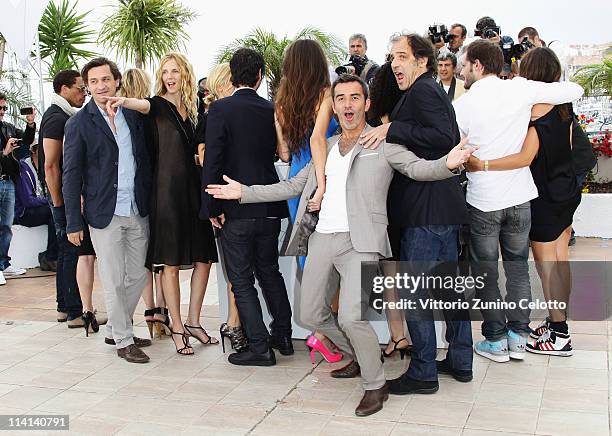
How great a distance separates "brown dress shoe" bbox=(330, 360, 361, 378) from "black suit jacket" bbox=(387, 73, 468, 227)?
0.82 metres

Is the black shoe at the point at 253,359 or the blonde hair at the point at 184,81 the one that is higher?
the blonde hair at the point at 184,81

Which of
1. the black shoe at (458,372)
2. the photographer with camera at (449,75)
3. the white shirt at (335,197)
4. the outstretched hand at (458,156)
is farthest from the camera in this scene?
the photographer with camera at (449,75)

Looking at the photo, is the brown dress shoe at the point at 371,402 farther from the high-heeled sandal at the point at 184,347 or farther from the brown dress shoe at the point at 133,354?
the brown dress shoe at the point at 133,354

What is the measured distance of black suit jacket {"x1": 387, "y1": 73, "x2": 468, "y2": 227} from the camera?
3.39 meters

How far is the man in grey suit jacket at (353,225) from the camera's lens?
3.35 metres

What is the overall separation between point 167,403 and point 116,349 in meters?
0.97

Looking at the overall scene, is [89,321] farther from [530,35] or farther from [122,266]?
[530,35]

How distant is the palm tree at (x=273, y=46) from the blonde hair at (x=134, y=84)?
7413 mm

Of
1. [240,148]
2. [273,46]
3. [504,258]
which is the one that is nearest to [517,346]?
[504,258]

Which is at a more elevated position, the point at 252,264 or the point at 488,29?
the point at 488,29

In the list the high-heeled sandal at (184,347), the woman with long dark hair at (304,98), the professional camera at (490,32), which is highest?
the professional camera at (490,32)

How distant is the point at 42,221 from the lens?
6.98 metres

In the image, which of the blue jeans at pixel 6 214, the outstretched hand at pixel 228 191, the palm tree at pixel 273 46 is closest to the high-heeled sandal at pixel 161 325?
the outstretched hand at pixel 228 191

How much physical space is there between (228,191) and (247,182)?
8.5 inches
